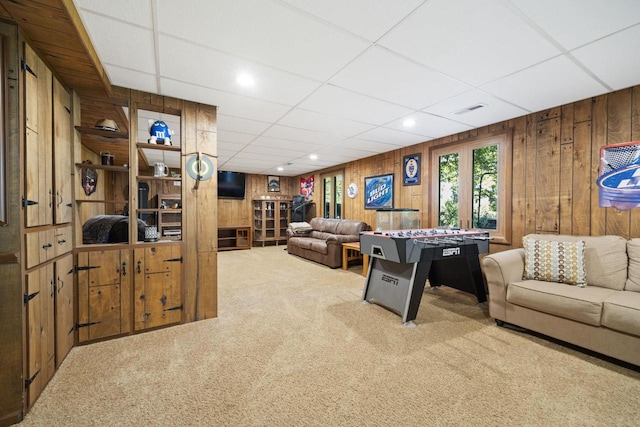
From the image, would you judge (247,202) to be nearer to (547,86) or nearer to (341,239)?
(341,239)

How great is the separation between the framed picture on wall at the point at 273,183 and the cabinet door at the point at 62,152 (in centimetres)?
671

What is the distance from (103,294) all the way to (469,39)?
12.0ft

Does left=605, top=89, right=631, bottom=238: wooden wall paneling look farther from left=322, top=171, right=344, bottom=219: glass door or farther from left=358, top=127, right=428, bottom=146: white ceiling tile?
left=322, top=171, right=344, bottom=219: glass door

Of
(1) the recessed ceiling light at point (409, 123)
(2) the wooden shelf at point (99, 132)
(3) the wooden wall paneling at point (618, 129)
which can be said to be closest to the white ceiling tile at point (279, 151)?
(1) the recessed ceiling light at point (409, 123)

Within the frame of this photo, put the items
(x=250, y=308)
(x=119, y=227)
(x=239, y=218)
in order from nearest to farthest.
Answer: (x=119, y=227), (x=250, y=308), (x=239, y=218)

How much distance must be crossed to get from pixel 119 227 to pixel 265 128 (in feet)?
7.25

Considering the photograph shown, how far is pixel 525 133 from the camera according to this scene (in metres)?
3.37

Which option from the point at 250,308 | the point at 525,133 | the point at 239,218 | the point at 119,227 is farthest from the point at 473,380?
the point at 239,218

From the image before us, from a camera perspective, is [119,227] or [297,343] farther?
[119,227]

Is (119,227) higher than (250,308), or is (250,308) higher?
(119,227)

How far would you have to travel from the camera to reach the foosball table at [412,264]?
2.76m

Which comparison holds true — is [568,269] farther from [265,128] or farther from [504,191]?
[265,128]

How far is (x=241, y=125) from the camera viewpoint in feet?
12.3

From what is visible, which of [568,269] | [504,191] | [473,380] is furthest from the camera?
[504,191]
